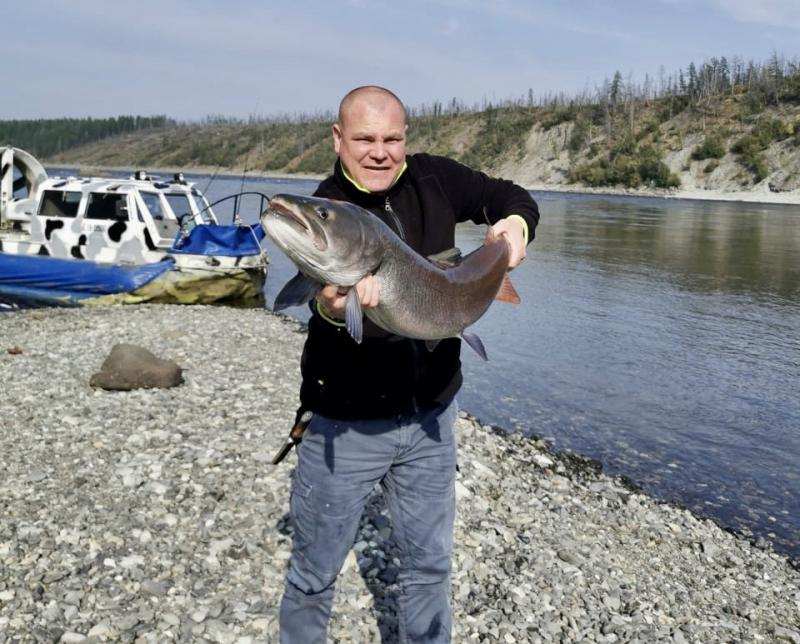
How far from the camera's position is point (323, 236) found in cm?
267

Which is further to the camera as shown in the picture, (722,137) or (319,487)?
(722,137)

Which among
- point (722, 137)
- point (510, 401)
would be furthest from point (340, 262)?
point (722, 137)

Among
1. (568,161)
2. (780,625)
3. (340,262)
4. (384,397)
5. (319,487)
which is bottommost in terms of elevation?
(780,625)

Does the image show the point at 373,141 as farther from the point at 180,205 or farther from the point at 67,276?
the point at 180,205

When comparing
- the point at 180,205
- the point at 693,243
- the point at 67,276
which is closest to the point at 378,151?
the point at 67,276

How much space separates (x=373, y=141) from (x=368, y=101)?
0.17 metres

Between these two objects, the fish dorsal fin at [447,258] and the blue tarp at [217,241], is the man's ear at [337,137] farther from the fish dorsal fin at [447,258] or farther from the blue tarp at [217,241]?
Result: the blue tarp at [217,241]

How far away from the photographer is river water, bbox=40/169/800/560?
8.78 meters

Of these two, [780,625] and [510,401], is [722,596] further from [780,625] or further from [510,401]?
[510,401]

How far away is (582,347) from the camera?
48.3ft

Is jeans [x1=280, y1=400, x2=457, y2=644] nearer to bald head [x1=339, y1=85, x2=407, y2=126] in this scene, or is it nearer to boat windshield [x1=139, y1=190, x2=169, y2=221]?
bald head [x1=339, y1=85, x2=407, y2=126]

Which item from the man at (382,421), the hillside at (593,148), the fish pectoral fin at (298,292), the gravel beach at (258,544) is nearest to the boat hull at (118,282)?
the gravel beach at (258,544)

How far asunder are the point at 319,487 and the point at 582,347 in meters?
12.1

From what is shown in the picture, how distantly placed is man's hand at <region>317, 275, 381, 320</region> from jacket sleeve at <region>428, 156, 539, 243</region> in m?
0.91
